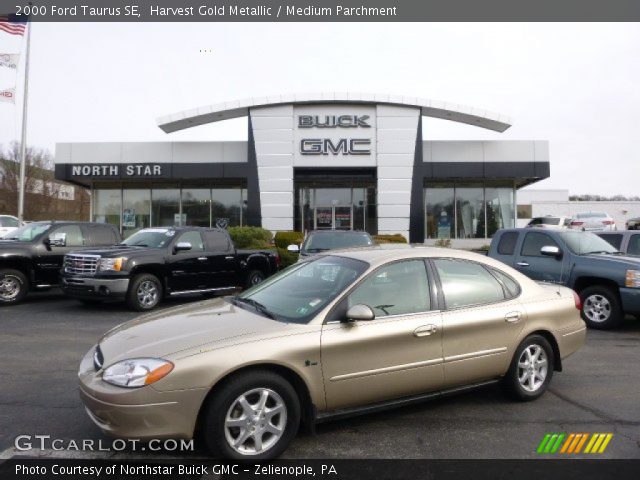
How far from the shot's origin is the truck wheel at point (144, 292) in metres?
9.66

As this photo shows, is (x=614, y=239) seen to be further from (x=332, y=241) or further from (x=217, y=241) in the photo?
(x=217, y=241)

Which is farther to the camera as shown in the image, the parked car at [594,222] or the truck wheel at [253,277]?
the parked car at [594,222]

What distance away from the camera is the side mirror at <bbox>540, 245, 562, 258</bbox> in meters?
8.66

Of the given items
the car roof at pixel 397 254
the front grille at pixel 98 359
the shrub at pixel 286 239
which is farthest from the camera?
the shrub at pixel 286 239

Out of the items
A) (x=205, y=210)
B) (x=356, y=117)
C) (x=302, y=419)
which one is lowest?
(x=302, y=419)

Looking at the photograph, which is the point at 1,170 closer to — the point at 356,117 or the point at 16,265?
the point at 356,117

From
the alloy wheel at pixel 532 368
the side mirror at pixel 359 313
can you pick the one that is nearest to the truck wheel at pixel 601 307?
the alloy wheel at pixel 532 368

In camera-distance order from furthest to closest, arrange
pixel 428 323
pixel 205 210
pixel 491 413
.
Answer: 1. pixel 205 210
2. pixel 491 413
3. pixel 428 323

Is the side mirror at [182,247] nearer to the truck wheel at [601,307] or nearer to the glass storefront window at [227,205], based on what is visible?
the truck wheel at [601,307]

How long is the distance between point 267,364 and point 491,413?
2253mm

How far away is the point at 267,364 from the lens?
348cm

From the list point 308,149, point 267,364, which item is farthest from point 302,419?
point 308,149

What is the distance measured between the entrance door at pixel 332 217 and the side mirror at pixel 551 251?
16783 mm

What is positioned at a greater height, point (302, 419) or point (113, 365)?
point (113, 365)
